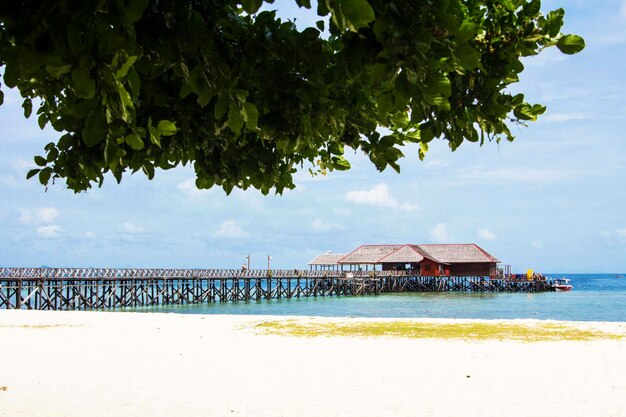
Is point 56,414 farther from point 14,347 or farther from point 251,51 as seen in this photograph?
point 14,347

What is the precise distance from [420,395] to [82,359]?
6775mm

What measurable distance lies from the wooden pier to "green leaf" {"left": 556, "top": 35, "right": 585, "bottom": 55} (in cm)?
3720

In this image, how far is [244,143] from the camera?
382cm

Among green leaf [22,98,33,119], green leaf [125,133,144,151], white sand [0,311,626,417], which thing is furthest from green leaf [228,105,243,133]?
white sand [0,311,626,417]

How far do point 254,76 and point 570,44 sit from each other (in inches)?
60.9

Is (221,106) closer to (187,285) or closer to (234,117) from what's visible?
(234,117)

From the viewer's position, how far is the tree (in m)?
2.28

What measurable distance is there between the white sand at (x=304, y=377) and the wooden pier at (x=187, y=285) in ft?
80.2

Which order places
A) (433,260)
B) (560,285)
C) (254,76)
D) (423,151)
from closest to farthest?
1. (254,76)
2. (423,151)
3. (433,260)
4. (560,285)

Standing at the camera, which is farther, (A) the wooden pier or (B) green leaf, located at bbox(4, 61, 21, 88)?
(A) the wooden pier

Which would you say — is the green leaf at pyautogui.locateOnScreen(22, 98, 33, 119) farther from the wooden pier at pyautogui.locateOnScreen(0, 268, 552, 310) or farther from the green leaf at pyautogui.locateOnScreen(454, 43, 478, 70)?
the wooden pier at pyautogui.locateOnScreen(0, 268, 552, 310)

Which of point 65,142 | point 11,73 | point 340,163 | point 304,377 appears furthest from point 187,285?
point 11,73

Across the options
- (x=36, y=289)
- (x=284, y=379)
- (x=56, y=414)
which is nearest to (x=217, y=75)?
(x=56, y=414)

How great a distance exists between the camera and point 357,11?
1.86m
